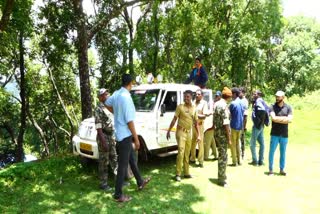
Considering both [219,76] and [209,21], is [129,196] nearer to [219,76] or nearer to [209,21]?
[209,21]

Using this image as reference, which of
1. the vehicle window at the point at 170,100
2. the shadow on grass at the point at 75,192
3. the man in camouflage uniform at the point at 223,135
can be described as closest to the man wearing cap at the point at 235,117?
the man in camouflage uniform at the point at 223,135

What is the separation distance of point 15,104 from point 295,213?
23.5 m

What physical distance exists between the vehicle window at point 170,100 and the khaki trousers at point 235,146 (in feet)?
5.53

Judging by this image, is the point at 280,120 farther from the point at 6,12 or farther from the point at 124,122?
the point at 6,12

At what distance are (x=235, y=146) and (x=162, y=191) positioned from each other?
2.87 meters

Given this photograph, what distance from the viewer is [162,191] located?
7.01 metres

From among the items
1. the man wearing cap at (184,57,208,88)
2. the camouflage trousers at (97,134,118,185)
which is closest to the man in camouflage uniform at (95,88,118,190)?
the camouflage trousers at (97,134,118,185)

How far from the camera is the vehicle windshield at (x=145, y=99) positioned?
8367 millimetres

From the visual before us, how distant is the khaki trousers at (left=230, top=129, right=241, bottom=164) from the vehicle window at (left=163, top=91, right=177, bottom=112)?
5.53 ft

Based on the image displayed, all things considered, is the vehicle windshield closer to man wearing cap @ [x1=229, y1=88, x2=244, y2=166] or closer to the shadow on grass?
the shadow on grass

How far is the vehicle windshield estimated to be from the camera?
27.5 feet

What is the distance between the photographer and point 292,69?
42469mm

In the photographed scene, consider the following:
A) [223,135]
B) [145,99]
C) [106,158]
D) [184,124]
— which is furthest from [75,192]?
[223,135]

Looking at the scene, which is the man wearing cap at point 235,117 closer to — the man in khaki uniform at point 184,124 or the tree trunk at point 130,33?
the man in khaki uniform at point 184,124
